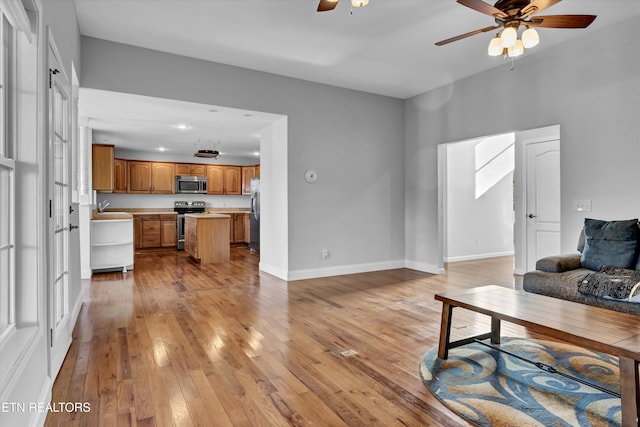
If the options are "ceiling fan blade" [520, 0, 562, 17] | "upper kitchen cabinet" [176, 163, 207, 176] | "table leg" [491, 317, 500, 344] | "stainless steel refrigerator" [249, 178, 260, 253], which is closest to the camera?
"ceiling fan blade" [520, 0, 562, 17]

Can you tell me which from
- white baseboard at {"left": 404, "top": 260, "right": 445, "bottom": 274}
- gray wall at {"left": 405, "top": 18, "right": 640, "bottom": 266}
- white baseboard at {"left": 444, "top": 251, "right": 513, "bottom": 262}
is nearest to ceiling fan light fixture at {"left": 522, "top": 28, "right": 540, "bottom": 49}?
gray wall at {"left": 405, "top": 18, "right": 640, "bottom": 266}

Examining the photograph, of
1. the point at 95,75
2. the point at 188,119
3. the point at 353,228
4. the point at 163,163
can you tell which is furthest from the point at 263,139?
the point at 163,163

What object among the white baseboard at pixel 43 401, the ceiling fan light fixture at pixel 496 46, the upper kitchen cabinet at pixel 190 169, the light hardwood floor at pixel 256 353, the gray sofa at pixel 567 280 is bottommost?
the light hardwood floor at pixel 256 353

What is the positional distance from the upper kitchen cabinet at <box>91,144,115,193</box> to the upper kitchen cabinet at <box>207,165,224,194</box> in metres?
→ 3.24

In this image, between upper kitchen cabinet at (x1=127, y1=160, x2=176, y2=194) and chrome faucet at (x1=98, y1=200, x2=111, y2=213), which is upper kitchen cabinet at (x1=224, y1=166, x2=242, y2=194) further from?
chrome faucet at (x1=98, y1=200, x2=111, y2=213)

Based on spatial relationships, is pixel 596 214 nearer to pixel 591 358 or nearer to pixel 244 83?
pixel 591 358

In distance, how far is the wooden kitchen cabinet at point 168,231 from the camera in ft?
29.1

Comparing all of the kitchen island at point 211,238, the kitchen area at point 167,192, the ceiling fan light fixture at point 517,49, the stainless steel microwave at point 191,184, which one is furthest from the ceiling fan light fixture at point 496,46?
the stainless steel microwave at point 191,184

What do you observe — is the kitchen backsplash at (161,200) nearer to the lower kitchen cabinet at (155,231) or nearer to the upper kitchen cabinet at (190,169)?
the upper kitchen cabinet at (190,169)

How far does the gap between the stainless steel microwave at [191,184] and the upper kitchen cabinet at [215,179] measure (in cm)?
17

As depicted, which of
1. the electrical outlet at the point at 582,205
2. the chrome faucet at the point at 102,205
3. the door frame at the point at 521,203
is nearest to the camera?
the electrical outlet at the point at 582,205

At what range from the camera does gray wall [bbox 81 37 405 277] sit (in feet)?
14.2

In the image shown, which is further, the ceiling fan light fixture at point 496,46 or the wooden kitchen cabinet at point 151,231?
the wooden kitchen cabinet at point 151,231

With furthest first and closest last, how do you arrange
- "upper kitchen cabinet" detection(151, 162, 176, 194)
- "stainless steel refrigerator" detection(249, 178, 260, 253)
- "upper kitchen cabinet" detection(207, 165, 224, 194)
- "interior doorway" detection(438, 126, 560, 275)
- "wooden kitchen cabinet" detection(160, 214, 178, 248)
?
1. "upper kitchen cabinet" detection(207, 165, 224, 194)
2. "upper kitchen cabinet" detection(151, 162, 176, 194)
3. "wooden kitchen cabinet" detection(160, 214, 178, 248)
4. "stainless steel refrigerator" detection(249, 178, 260, 253)
5. "interior doorway" detection(438, 126, 560, 275)
